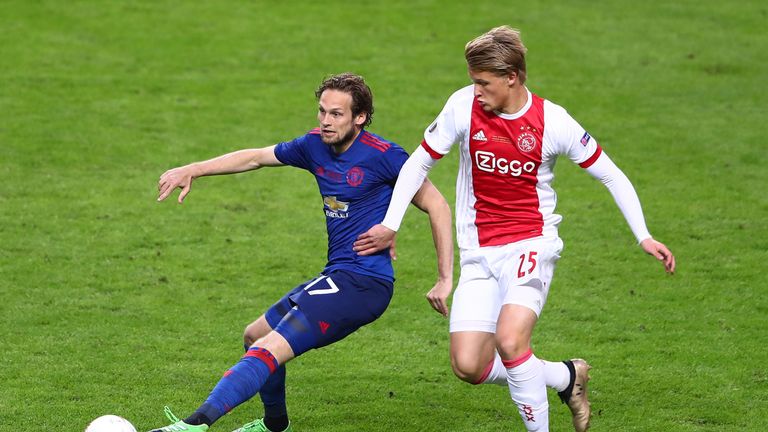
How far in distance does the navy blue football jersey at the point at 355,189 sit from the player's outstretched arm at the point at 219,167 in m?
0.27

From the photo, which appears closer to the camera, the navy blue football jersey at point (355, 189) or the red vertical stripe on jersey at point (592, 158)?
the red vertical stripe on jersey at point (592, 158)

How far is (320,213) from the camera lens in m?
12.3

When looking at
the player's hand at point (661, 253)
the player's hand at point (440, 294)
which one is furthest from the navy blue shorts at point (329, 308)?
the player's hand at point (661, 253)

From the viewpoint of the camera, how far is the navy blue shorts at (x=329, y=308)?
6531mm

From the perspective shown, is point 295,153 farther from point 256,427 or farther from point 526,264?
point 256,427

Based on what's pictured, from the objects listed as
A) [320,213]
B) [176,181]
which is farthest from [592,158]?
[320,213]

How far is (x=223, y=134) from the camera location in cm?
1445

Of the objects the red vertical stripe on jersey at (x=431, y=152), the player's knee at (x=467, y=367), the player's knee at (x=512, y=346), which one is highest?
the red vertical stripe on jersey at (x=431, y=152)

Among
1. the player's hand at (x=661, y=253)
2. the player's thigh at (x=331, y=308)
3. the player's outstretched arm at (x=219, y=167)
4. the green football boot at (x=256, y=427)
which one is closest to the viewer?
the player's hand at (x=661, y=253)

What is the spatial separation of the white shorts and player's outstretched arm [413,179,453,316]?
5.5 inches

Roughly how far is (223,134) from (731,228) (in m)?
6.44

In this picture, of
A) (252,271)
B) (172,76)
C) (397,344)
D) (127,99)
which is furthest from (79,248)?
(172,76)

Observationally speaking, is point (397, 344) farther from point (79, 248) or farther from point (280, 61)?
point (280, 61)

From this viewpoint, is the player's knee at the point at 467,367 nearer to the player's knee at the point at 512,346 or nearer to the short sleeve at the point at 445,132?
the player's knee at the point at 512,346
